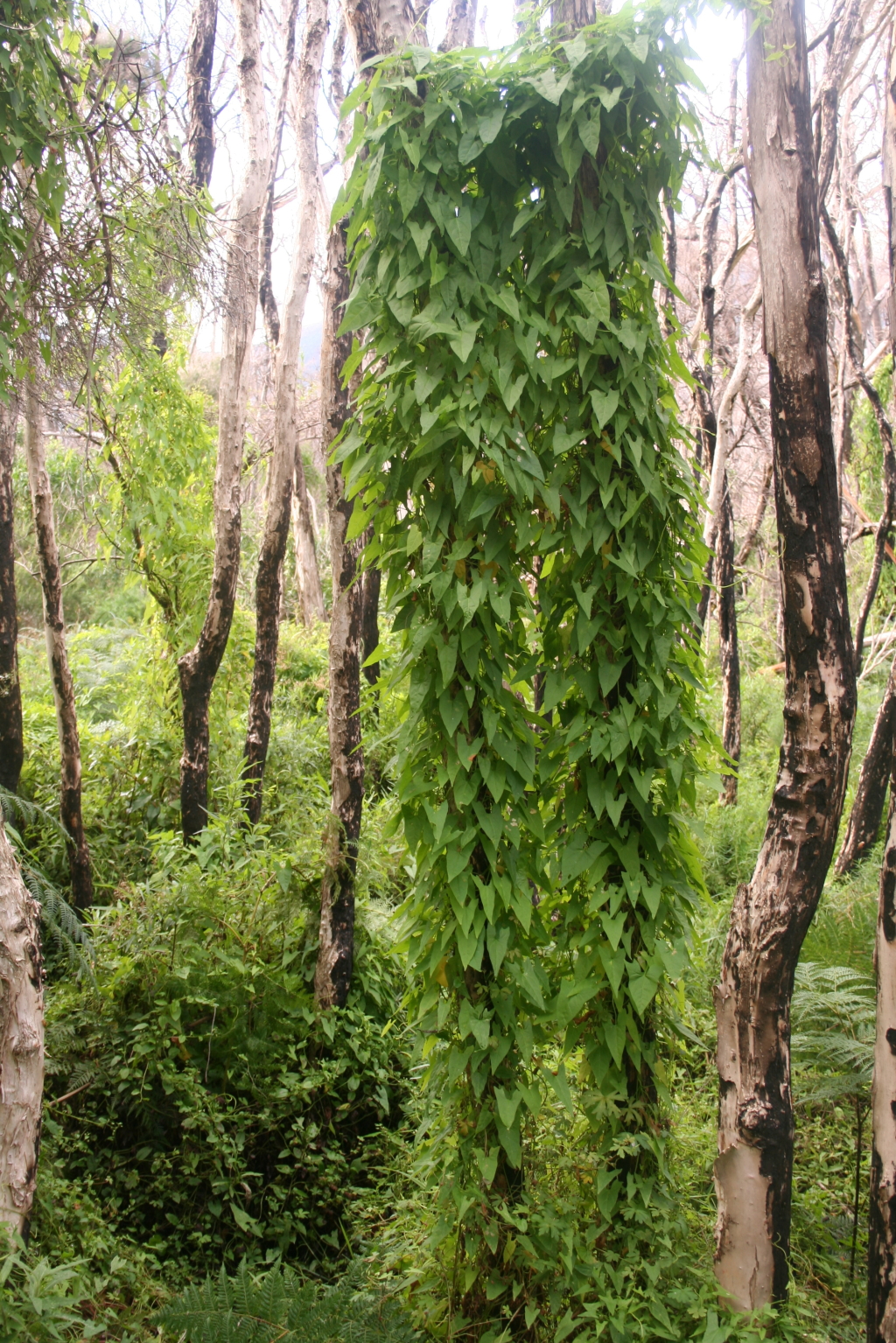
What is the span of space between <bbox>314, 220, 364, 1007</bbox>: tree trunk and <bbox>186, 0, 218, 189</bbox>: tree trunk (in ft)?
10.5

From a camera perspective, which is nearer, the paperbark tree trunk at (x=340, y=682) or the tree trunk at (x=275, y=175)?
the paperbark tree trunk at (x=340, y=682)

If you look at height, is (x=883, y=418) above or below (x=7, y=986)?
above

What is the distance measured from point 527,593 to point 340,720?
2.08 metres

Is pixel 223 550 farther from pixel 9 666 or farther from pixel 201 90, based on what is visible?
pixel 201 90

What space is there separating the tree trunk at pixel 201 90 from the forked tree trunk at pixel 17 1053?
5925 millimetres

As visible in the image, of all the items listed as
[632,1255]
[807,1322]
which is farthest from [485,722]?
[807,1322]

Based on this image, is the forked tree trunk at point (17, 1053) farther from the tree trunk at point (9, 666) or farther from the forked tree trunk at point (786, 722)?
the tree trunk at point (9, 666)

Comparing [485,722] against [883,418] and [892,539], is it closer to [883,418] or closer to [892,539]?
[883,418]

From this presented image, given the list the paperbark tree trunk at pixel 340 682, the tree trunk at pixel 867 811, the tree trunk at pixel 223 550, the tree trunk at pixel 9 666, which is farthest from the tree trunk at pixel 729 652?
the tree trunk at pixel 9 666

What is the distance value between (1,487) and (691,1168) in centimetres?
538

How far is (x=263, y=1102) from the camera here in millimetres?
3969

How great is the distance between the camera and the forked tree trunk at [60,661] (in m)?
5.26

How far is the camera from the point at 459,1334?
2.65 meters

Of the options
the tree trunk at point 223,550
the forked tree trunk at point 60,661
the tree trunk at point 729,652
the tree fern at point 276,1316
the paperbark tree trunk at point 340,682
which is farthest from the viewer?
the tree trunk at point 729,652
